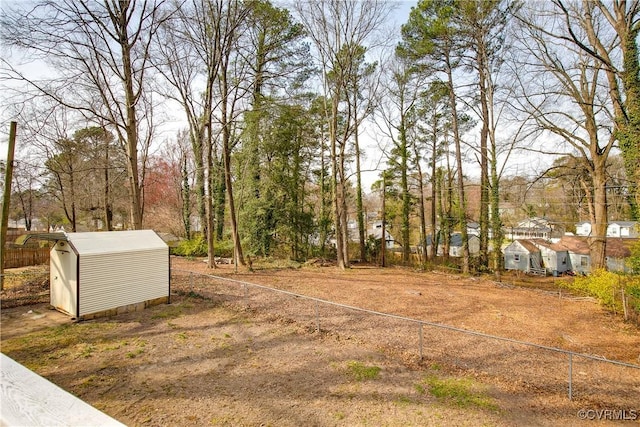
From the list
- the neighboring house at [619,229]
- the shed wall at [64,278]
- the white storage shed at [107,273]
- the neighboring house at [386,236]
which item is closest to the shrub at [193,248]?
the white storage shed at [107,273]

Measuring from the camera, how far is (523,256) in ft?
96.5

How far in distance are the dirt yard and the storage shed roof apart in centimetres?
181

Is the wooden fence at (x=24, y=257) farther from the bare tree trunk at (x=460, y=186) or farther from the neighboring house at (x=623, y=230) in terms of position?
the neighboring house at (x=623, y=230)

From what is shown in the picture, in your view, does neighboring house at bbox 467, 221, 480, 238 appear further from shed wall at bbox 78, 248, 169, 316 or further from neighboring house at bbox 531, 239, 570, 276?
shed wall at bbox 78, 248, 169, 316

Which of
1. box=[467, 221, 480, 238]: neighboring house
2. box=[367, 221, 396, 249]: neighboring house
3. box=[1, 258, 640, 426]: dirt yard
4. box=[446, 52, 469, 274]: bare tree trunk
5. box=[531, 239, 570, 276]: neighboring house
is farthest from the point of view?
box=[531, 239, 570, 276]: neighboring house

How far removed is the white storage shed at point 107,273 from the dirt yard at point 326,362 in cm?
43

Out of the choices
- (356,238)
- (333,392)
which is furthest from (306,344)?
(356,238)

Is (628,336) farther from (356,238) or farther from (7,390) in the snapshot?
(356,238)

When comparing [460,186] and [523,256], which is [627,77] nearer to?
[460,186]

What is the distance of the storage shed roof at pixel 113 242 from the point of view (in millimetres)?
8156

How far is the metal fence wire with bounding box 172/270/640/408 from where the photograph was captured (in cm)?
531

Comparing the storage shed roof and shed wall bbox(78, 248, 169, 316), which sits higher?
the storage shed roof

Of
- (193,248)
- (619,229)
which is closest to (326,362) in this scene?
(193,248)

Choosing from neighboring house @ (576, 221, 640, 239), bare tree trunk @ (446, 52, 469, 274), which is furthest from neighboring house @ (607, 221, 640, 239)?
bare tree trunk @ (446, 52, 469, 274)
